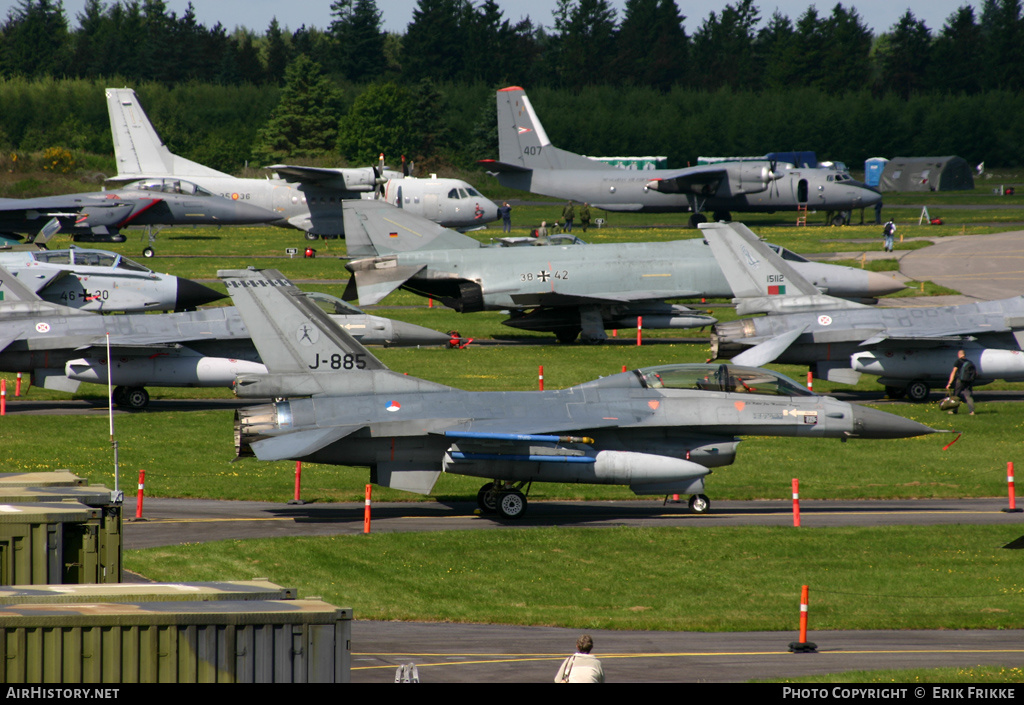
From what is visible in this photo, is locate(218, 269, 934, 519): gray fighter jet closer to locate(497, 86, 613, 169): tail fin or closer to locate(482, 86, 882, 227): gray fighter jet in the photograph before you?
locate(482, 86, 882, 227): gray fighter jet

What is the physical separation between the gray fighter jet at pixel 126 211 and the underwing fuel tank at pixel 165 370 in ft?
106

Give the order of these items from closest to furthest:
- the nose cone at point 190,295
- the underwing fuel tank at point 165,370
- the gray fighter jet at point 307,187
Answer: the underwing fuel tank at point 165,370 < the nose cone at point 190,295 < the gray fighter jet at point 307,187

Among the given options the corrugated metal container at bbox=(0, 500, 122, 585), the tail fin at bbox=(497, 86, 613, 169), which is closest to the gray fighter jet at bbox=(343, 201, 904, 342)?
the corrugated metal container at bbox=(0, 500, 122, 585)

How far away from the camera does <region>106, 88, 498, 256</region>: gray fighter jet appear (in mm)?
61656

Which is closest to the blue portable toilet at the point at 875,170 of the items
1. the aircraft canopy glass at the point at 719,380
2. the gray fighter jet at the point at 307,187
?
the gray fighter jet at the point at 307,187

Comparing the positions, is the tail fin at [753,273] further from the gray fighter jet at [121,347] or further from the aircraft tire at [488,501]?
the aircraft tire at [488,501]

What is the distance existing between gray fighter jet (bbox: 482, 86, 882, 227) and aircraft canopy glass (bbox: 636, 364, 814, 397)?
49.3m

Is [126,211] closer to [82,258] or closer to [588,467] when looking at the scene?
[82,258]

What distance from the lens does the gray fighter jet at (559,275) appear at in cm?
3912

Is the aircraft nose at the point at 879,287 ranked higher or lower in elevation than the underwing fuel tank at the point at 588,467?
higher

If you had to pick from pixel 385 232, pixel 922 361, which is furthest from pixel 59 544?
pixel 385 232

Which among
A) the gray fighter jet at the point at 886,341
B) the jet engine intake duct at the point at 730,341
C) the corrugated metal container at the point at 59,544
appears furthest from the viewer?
the jet engine intake duct at the point at 730,341
